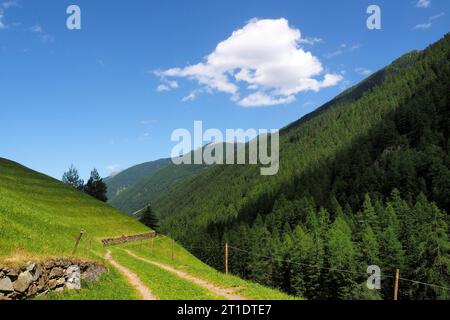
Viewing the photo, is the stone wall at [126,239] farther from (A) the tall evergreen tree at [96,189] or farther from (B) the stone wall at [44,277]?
(A) the tall evergreen tree at [96,189]

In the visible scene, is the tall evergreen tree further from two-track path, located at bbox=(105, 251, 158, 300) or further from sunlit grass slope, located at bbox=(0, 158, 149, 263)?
two-track path, located at bbox=(105, 251, 158, 300)

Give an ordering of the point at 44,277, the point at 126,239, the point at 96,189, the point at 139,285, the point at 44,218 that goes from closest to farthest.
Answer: the point at 44,277 → the point at 139,285 → the point at 44,218 → the point at 126,239 → the point at 96,189

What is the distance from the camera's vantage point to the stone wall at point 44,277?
18.9 m

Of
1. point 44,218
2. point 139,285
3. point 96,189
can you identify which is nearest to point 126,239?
point 44,218

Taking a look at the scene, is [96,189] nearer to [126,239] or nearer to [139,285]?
[126,239]

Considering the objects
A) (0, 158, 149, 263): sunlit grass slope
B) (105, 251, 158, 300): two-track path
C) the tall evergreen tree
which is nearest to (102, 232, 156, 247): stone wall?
(0, 158, 149, 263): sunlit grass slope

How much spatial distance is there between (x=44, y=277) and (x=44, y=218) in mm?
17300

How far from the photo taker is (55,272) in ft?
75.5

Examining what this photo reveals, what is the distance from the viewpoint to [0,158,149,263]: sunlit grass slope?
964 inches

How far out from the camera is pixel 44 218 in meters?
37.5

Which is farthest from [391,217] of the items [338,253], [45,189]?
[45,189]
